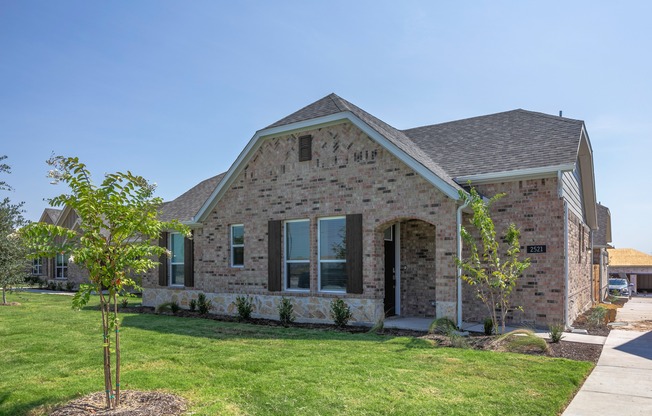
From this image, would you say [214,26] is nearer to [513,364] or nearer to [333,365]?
[333,365]

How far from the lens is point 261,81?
475 inches

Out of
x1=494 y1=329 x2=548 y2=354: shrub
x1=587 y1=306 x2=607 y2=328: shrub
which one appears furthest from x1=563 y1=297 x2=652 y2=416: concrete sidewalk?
x1=587 y1=306 x2=607 y2=328: shrub

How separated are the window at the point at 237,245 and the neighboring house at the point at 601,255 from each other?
14.7m

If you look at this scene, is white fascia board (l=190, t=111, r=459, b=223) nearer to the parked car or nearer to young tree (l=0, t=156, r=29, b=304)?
young tree (l=0, t=156, r=29, b=304)

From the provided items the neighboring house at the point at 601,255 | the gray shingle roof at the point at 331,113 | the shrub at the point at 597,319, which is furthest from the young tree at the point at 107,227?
the neighboring house at the point at 601,255

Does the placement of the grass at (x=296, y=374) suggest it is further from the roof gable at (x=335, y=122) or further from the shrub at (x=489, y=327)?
the roof gable at (x=335, y=122)

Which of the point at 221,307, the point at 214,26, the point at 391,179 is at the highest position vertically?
the point at 214,26

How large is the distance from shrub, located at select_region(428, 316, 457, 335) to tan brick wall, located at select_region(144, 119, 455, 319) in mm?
377

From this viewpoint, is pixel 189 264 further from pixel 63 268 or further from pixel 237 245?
pixel 63 268

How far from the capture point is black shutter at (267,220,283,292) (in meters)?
13.2

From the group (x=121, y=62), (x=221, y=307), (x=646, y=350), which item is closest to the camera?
(x=646, y=350)

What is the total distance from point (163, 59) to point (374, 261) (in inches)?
283

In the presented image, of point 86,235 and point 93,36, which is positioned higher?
point 93,36

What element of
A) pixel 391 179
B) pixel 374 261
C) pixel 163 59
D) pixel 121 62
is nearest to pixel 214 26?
pixel 163 59
